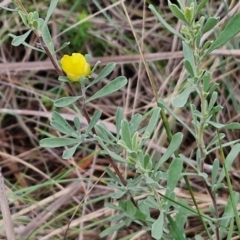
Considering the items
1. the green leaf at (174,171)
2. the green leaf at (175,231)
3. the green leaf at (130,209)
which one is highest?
the green leaf at (174,171)

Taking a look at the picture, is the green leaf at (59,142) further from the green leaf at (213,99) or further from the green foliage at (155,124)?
the green leaf at (213,99)

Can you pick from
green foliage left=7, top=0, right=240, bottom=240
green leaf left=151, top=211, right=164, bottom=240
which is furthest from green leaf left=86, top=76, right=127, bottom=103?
green leaf left=151, top=211, right=164, bottom=240

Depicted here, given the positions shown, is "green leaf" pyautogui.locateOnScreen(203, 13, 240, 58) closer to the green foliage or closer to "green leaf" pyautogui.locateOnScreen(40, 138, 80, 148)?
the green foliage

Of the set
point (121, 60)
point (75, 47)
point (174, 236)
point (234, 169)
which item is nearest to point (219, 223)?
point (174, 236)

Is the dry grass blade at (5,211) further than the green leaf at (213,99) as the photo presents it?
Yes

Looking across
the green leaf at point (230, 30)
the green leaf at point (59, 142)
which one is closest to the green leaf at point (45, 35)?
the green leaf at point (59, 142)

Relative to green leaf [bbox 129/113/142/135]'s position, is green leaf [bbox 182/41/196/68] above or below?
above

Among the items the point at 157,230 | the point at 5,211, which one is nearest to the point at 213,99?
the point at 157,230
